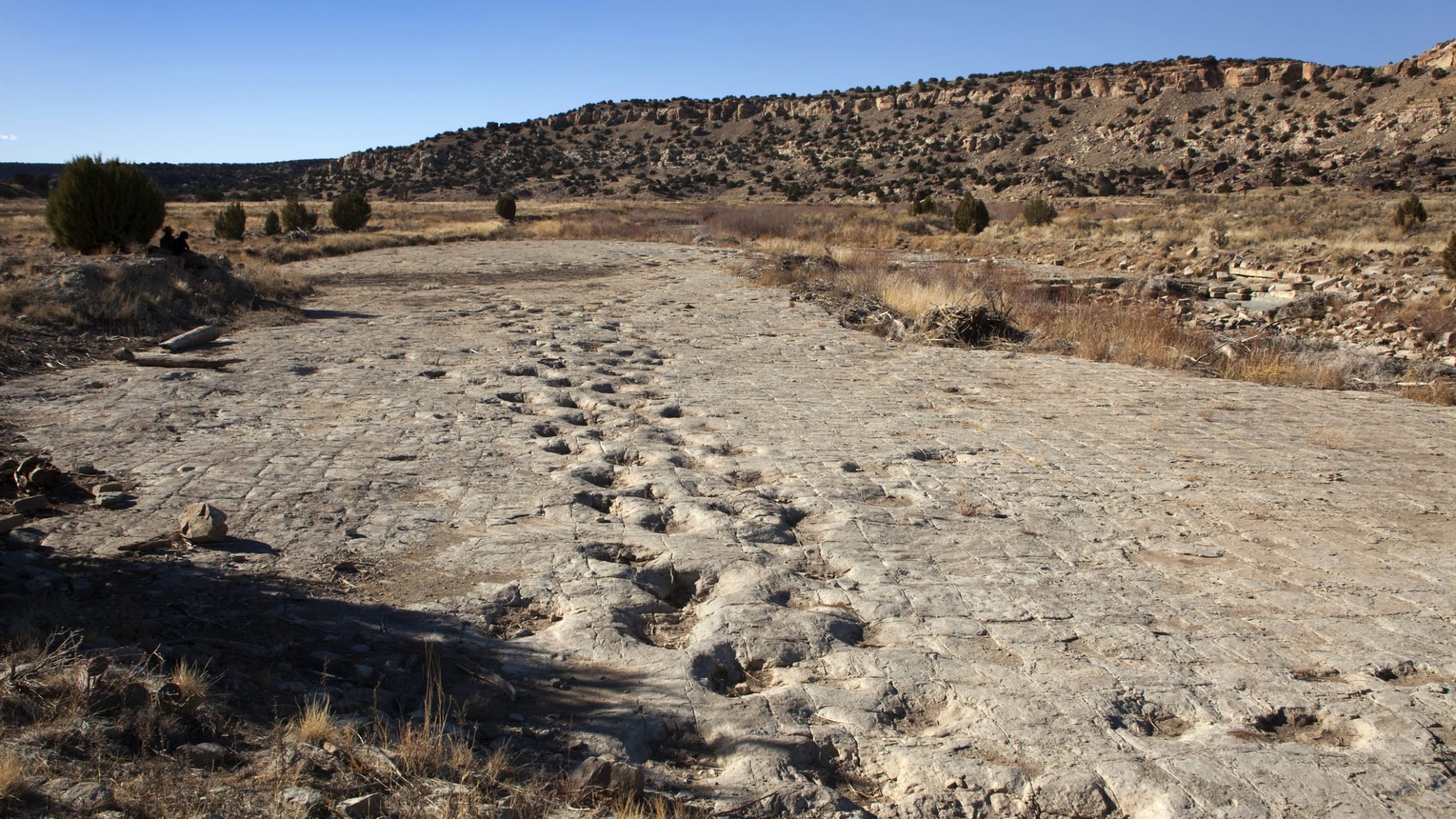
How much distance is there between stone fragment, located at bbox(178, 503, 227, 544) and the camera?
4254mm

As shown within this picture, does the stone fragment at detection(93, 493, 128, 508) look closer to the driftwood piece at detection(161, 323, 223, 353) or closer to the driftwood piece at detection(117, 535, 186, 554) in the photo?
the driftwood piece at detection(117, 535, 186, 554)

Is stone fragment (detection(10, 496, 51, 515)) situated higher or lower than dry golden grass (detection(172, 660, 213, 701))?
lower

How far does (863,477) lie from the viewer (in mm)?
5738

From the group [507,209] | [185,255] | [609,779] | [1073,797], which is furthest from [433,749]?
[507,209]

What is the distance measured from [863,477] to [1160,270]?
1753 centimetres

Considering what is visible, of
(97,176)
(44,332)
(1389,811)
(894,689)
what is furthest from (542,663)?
(97,176)

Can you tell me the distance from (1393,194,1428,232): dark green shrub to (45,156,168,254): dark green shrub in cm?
2636

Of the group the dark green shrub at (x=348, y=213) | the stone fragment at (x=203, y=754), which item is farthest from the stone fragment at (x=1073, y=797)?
the dark green shrub at (x=348, y=213)

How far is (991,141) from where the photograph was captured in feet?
190

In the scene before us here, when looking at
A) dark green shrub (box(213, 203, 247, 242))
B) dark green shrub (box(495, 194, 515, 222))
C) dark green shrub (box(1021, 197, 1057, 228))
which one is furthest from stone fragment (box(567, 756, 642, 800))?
dark green shrub (box(495, 194, 515, 222))

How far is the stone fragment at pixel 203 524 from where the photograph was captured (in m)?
4.25

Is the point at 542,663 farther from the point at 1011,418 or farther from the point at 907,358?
the point at 907,358

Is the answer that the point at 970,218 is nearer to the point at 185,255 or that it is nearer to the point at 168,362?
the point at 185,255

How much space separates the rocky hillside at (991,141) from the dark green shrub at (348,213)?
86.2 ft
